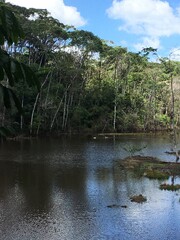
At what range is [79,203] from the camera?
12.7 meters

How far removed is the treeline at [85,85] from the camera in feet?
127

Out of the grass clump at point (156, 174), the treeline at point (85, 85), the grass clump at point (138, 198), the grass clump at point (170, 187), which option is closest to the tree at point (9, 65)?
the grass clump at point (138, 198)

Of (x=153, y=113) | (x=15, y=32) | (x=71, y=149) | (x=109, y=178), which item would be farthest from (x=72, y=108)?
(x=15, y=32)

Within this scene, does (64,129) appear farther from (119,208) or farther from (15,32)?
(15,32)

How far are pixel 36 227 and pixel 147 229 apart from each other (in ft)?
10.1

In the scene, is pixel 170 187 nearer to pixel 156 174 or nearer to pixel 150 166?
pixel 156 174

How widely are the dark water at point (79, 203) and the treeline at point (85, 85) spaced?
50.3 feet

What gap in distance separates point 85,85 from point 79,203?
35.4 metres

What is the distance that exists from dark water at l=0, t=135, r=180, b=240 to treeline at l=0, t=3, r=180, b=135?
15.3 m

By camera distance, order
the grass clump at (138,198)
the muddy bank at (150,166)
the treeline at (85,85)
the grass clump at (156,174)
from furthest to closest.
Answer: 1. the treeline at (85,85)
2. the muddy bank at (150,166)
3. the grass clump at (156,174)
4. the grass clump at (138,198)

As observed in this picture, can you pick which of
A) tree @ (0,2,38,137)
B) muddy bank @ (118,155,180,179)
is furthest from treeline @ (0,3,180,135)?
tree @ (0,2,38,137)

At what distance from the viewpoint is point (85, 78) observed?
155ft

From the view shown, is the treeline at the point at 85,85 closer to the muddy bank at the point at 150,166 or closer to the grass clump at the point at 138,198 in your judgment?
the muddy bank at the point at 150,166

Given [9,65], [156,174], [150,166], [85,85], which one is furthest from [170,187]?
[85,85]
